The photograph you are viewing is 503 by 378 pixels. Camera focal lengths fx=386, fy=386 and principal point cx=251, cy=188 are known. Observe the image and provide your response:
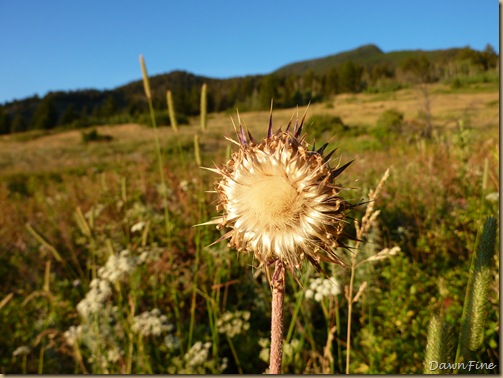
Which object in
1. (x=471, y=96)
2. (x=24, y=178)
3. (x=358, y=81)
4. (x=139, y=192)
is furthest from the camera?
(x=358, y=81)

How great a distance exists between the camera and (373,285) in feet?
10.4

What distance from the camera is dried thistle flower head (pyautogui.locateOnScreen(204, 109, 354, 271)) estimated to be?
988 millimetres

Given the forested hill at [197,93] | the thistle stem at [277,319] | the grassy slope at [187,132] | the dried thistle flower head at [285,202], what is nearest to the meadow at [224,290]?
the dried thistle flower head at [285,202]

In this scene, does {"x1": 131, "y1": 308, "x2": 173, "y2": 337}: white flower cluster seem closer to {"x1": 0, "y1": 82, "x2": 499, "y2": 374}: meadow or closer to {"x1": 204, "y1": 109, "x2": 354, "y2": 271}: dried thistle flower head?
{"x1": 0, "y1": 82, "x2": 499, "y2": 374}: meadow

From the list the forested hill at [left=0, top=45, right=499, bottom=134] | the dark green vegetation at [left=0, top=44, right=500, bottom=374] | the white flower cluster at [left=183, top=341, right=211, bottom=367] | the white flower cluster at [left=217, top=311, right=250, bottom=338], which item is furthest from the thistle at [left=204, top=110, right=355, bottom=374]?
the forested hill at [left=0, top=45, right=499, bottom=134]

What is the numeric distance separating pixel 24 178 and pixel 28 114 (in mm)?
32030

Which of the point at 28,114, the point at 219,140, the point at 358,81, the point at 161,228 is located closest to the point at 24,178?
the point at 219,140

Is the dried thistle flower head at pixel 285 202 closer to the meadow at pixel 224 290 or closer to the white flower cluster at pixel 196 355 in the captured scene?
the meadow at pixel 224 290

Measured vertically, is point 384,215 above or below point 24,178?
above

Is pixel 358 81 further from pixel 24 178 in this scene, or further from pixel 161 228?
pixel 161 228

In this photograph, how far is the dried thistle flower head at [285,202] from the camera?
3.24ft

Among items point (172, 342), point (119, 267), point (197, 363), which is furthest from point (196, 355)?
point (119, 267)

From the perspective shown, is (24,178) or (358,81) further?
(358,81)

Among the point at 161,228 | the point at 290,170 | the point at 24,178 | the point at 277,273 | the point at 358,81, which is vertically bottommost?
the point at 24,178
